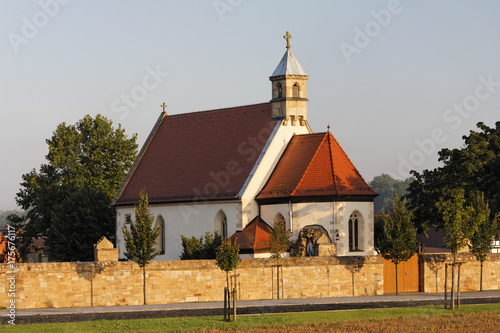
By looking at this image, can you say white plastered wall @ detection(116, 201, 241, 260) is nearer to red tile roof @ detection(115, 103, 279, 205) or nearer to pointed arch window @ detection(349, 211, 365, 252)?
red tile roof @ detection(115, 103, 279, 205)

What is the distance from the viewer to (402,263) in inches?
1837

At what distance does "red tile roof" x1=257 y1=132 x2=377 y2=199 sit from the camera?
53.2m

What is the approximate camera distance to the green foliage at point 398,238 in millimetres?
45750

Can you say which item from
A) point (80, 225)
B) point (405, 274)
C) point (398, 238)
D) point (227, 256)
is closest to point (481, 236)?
point (405, 274)

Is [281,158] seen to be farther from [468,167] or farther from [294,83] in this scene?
[468,167]

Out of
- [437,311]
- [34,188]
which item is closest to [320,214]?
[437,311]

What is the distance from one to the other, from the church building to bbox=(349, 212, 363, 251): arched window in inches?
2.4

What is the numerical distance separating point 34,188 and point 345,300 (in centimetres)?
4101

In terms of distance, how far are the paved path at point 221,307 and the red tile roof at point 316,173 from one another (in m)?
10.9

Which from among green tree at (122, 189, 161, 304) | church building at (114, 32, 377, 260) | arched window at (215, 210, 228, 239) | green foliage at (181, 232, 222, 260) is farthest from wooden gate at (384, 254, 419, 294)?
arched window at (215, 210, 228, 239)

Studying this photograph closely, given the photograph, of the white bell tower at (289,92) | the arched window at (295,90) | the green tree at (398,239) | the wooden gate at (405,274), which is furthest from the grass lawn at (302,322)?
the arched window at (295,90)

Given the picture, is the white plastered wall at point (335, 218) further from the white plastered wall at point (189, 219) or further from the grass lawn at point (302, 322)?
the grass lawn at point (302, 322)

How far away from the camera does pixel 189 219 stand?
58.8 metres

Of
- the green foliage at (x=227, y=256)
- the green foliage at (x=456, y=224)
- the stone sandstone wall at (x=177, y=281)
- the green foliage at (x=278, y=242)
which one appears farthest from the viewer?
the green foliage at (x=278, y=242)
